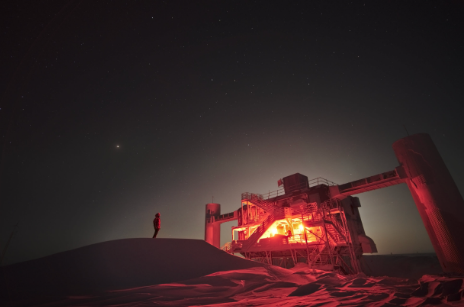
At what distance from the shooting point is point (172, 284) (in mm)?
5723

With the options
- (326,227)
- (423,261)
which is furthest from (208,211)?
(423,261)

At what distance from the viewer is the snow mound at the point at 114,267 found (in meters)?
5.52

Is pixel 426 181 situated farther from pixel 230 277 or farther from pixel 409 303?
pixel 230 277

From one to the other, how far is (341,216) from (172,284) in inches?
844

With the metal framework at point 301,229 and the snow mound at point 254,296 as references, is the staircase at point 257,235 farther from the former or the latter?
the snow mound at point 254,296

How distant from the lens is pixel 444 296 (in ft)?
14.3

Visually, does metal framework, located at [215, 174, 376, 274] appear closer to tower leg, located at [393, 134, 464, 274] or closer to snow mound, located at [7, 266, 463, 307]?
tower leg, located at [393, 134, 464, 274]

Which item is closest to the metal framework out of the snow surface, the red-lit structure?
the red-lit structure

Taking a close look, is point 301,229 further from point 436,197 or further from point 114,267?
point 114,267

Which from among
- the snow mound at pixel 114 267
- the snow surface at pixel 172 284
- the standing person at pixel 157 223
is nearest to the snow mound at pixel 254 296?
the snow surface at pixel 172 284

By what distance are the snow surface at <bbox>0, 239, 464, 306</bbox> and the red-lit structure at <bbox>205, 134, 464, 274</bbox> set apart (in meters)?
13.1

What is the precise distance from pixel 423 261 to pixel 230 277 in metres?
47.6

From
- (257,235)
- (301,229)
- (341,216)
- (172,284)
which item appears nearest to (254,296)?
(172,284)

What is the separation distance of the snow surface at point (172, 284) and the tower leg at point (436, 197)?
13672 millimetres
